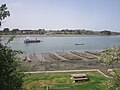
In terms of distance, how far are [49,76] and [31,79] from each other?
104 inches

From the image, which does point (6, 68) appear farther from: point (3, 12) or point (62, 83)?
point (62, 83)

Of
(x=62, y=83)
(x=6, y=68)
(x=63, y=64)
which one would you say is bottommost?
(x=63, y=64)

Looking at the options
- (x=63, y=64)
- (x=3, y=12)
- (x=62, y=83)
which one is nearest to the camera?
(x=3, y=12)

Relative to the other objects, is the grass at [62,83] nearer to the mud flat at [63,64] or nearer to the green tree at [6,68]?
the mud flat at [63,64]

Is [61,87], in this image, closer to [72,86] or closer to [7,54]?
[72,86]

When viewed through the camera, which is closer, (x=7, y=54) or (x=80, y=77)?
(x=7, y=54)

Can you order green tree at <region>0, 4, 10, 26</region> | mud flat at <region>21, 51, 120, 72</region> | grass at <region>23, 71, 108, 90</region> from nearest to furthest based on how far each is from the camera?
green tree at <region>0, 4, 10, 26</region>, grass at <region>23, 71, 108, 90</region>, mud flat at <region>21, 51, 120, 72</region>

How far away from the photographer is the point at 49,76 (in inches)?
1195

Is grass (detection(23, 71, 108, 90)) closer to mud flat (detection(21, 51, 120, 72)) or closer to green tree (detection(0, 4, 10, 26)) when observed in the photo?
mud flat (detection(21, 51, 120, 72))

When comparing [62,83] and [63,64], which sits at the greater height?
[62,83]

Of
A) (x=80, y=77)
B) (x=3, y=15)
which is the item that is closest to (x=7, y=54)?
(x=3, y=15)

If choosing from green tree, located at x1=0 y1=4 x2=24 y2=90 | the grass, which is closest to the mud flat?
the grass

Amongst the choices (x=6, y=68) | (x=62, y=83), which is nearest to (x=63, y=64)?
(x=62, y=83)

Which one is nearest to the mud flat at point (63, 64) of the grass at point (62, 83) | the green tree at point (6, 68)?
the grass at point (62, 83)
